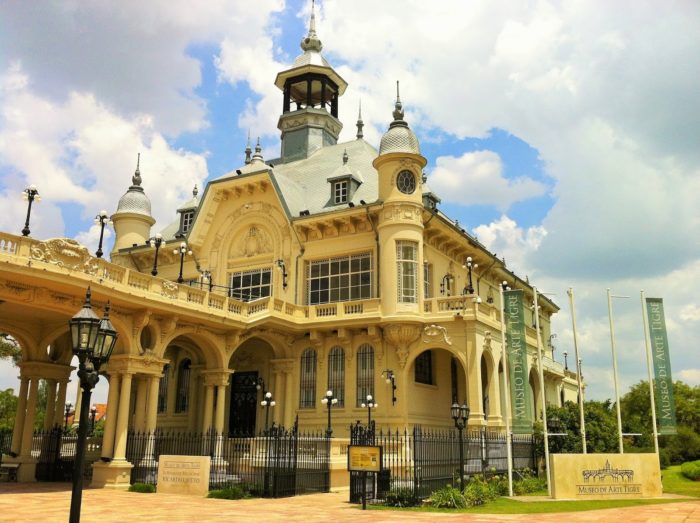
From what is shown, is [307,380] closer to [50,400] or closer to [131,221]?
[50,400]

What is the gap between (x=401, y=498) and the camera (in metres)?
19.4

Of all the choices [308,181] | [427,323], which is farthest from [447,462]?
[308,181]

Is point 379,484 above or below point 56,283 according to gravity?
below

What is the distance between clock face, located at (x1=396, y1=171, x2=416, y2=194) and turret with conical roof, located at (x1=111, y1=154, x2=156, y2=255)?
17631 mm

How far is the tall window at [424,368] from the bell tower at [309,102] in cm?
1652

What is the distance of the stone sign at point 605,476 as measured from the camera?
2130 cm

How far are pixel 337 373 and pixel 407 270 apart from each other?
20.3 feet

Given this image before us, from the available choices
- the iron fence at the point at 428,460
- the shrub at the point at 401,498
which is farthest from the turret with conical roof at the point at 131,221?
the shrub at the point at 401,498

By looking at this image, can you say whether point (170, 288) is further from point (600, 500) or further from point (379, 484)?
point (600, 500)

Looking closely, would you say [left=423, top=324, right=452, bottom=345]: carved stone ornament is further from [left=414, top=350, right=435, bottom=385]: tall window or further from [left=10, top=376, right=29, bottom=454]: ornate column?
[left=10, top=376, right=29, bottom=454]: ornate column

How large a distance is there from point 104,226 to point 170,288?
4.26 meters

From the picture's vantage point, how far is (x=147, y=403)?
2728cm

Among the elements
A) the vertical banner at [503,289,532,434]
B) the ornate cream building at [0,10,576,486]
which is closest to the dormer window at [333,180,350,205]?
the ornate cream building at [0,10,576,486]

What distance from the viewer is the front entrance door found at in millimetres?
34219
